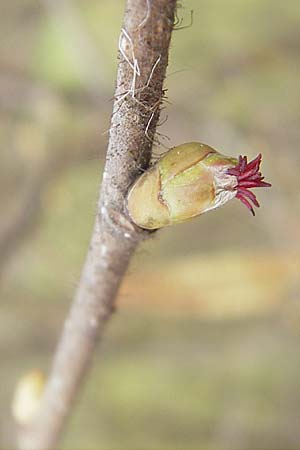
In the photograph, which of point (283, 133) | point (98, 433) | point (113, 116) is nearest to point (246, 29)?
point (283, 133)

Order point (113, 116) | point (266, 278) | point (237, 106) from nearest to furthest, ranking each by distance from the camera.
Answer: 1. point (113, 116)
2. point (266, 278)
3. point (237, 106)

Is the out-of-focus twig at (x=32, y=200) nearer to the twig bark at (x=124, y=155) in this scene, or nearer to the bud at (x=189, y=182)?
the twig bark at (x=124, y=155)

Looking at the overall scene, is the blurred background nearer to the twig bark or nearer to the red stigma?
the twig bark

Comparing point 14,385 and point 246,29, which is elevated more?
point 246,29

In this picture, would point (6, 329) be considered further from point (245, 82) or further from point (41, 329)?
point (245, 82)

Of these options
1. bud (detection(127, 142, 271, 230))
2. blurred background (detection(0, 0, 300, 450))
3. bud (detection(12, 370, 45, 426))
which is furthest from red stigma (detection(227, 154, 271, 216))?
blurred background (detection(0, 0, 300, 450))

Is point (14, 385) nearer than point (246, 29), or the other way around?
point (14, 385)

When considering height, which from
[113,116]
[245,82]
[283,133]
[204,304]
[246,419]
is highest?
[245,82]
